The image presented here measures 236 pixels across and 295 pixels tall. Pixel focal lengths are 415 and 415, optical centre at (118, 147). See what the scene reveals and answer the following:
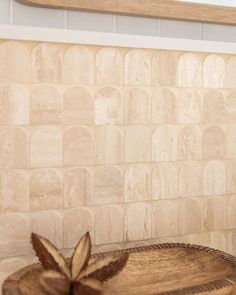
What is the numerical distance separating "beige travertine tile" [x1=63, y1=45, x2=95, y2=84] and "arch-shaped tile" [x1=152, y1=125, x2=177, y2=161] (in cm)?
21

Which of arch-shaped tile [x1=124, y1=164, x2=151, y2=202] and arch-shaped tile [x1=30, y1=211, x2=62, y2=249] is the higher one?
arch-shaped tile [x1=124, y1=164, x2=151, y2=202]

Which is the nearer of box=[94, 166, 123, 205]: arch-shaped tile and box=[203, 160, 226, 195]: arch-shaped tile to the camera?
box=[94, 166, 123, 205]: arch-shaped tile

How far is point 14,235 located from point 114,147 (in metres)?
0.29

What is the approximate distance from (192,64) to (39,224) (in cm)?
53

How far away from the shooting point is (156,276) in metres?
0.86

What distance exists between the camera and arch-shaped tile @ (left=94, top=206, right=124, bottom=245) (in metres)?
0.95

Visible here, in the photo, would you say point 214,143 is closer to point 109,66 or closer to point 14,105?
point 109,66

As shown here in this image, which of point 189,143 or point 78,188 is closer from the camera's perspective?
point 78,188

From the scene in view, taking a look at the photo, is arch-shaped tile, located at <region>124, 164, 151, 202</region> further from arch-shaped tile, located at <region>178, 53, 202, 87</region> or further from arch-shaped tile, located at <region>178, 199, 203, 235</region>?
arch-shaped tile, located at <region>178, 53, 202, 87</region>

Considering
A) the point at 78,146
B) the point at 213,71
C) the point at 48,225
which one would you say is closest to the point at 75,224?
the point at 48,225

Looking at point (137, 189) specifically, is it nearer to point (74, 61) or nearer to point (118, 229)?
point (118, 229)

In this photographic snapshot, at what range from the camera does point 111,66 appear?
3.11 ft

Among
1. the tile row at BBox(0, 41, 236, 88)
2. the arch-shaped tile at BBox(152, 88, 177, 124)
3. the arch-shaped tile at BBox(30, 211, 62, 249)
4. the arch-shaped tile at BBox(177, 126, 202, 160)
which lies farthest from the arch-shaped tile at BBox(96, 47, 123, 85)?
the arch-shaped tile at BBox(30, 211, 62, 249)

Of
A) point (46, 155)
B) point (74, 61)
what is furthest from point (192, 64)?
point (46, 155)
